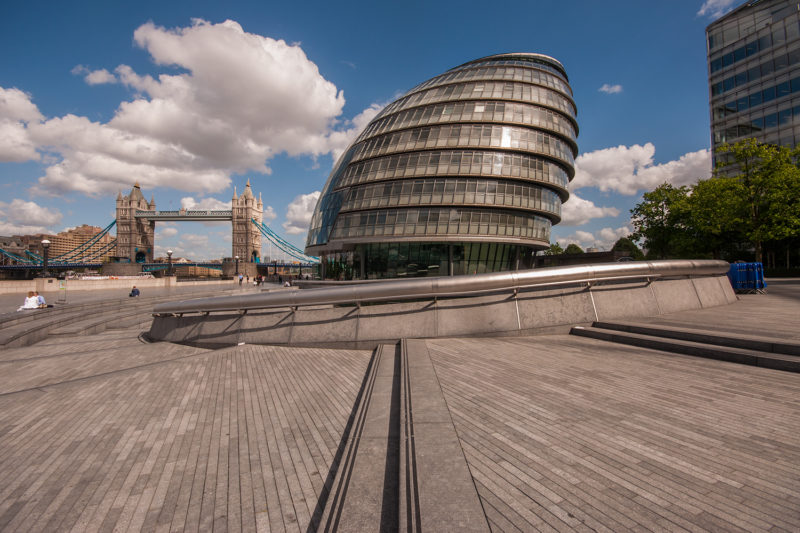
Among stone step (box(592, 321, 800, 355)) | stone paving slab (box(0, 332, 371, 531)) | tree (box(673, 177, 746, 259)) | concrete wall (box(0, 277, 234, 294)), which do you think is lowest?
stone paving slab (box(0, 332, 371, 531))

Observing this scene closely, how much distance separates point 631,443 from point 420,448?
241cm

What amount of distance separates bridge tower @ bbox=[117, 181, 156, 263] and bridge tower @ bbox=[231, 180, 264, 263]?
137 feet

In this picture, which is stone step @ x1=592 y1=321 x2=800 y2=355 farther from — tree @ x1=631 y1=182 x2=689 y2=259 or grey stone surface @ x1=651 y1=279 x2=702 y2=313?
tree @ x1=631 y1=182 x2=689 y2=259

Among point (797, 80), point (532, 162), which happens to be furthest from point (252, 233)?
point (797, 80)

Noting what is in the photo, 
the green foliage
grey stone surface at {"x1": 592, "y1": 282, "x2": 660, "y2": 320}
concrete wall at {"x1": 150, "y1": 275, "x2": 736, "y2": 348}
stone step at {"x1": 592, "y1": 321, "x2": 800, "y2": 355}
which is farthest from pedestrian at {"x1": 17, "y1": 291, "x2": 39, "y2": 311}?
the green foliage

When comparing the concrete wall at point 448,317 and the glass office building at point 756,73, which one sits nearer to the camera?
→ the concrete wall at point 448,317

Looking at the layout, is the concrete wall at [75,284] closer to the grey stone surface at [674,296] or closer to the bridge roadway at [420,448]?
the bridge roadway at [420,448]

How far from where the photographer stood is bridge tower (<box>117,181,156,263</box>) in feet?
523

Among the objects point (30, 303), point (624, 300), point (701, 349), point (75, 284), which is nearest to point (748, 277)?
point (624, 300)

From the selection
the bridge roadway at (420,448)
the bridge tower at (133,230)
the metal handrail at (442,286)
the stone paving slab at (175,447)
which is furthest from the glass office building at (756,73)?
the bridge tower at (133,230)

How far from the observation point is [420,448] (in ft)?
12.9

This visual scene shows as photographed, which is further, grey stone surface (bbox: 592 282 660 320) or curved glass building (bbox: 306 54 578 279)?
curved glass building (bbox: 306 54 578 279)

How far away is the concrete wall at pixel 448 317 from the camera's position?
10.1m

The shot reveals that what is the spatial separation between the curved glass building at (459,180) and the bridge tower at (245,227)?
14252 cm
